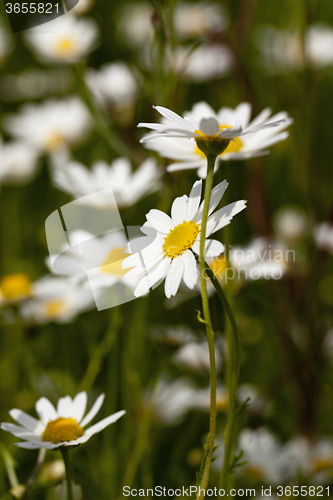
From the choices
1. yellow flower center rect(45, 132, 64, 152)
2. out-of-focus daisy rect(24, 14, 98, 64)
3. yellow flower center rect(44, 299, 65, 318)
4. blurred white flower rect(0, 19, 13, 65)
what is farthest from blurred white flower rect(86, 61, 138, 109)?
blurred white flower rect(0, 19, 13, 65)

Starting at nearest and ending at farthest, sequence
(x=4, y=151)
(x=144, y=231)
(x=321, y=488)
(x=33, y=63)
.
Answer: (x=144, y=231), (x=321, y=488), (x=4, y=151), (x=33, y=63)

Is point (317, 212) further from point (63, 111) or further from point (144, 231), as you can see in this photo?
point (63, 111)

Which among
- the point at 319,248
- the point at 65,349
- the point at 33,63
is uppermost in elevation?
the point at 33,63

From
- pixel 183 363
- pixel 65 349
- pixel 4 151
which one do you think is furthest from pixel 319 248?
pixel 4 151

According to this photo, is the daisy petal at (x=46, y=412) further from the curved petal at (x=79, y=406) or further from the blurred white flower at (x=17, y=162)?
the blurred white flower at (x=17, y=162)

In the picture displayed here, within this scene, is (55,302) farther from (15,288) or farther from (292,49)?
(292,49)

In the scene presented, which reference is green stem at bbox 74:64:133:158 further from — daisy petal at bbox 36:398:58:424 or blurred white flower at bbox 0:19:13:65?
blurred white flower at bbox 0:19:13:65

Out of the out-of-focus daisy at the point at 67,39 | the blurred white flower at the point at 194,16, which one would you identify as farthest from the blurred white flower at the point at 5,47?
the blurred white flower at the point at 194,16
